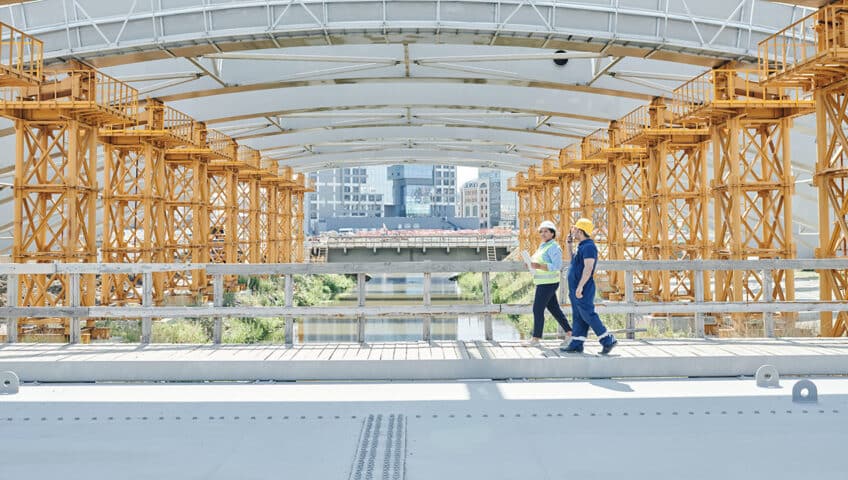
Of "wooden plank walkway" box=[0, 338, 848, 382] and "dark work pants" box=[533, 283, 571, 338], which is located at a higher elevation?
"dark work pants" box=[533, 283, 571, 338]

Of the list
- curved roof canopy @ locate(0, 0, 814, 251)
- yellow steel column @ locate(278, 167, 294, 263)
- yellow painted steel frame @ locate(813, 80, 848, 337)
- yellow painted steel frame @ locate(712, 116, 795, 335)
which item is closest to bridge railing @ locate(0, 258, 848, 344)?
yellow painted steel frame @ locate(813, 80, 848, 337)

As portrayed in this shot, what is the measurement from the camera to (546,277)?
6.49 meters

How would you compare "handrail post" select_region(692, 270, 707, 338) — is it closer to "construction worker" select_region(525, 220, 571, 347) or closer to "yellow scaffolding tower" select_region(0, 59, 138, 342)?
"construction worker" select_region(525, 220, 571, 347)

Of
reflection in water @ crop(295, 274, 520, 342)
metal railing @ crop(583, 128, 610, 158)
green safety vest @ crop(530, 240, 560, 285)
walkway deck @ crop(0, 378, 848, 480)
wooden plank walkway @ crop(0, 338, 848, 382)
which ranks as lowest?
reflection in water @ crop(295, 274, 520, 342)

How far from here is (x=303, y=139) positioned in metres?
32.4

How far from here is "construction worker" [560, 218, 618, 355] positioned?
241 inches

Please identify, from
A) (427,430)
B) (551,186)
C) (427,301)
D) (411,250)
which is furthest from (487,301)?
(411,250)

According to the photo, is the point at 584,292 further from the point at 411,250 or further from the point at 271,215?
the point at 411,250

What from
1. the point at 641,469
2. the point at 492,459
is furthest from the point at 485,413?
the point at 641,469

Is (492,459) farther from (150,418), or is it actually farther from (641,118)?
(641,118)

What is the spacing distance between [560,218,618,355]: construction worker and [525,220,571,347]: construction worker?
0.59ft

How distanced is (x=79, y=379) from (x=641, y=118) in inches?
900

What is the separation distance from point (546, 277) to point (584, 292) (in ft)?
1.34

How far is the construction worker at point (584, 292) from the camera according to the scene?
6133 millimetres
